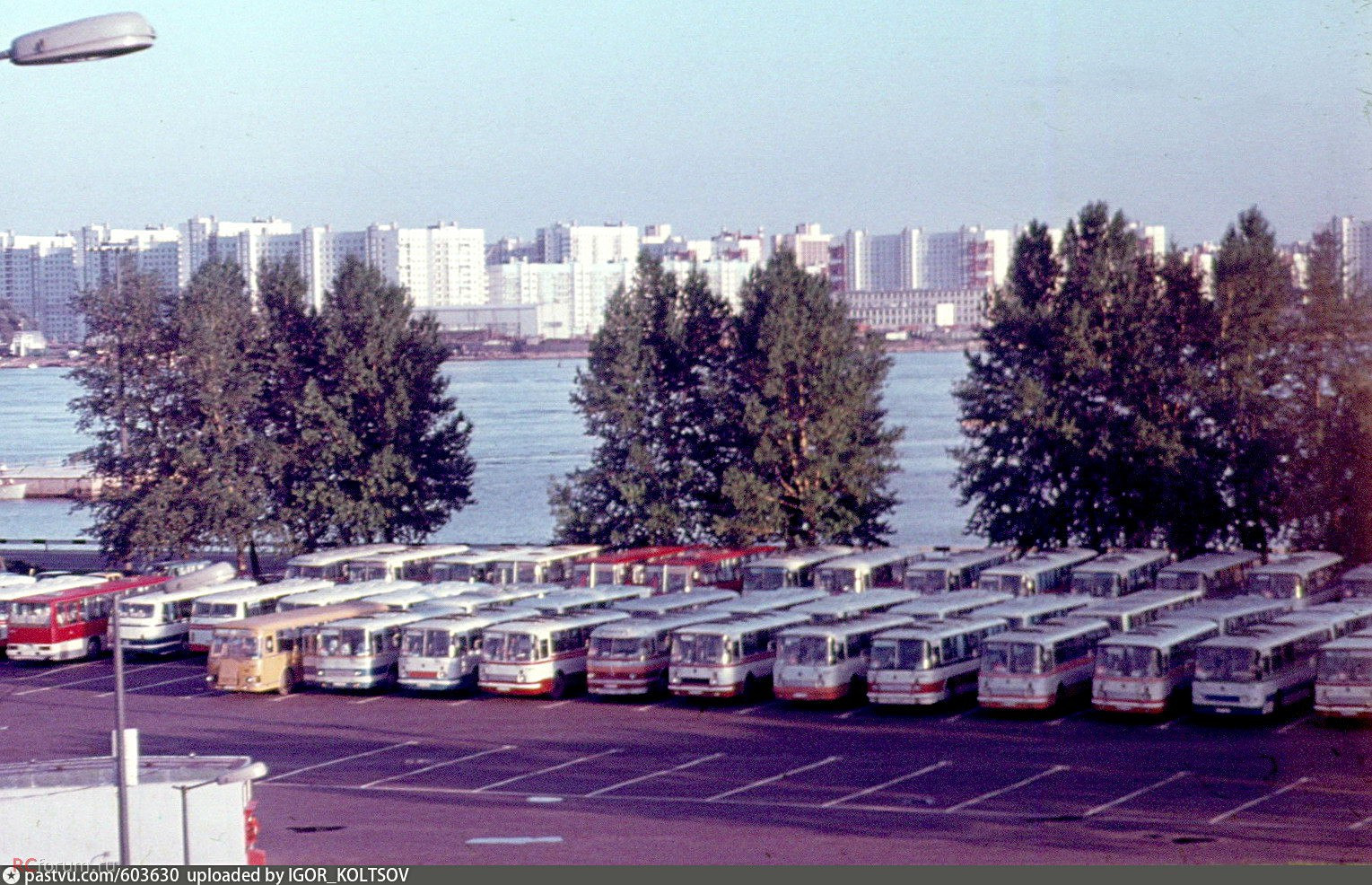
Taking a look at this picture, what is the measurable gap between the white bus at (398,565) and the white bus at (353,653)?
4257 mm

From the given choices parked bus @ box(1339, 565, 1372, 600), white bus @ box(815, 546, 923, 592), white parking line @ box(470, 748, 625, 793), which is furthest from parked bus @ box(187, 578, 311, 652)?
parked bus @ box(1339, 565, 1372, 600)

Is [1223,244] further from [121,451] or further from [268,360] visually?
[121,451]

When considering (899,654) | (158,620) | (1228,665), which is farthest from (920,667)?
(158,620)

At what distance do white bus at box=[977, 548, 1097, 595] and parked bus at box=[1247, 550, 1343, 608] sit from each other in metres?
1.70

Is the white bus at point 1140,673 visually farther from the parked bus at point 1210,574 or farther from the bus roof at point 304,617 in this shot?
the bus roof at point 304,617

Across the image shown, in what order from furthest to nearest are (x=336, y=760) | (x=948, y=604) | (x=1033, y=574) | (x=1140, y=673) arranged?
(x=1033, y=574) → (x=948, y=604) → (x=1140, y=673) → (x=336, y=760)

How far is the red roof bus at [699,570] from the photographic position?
17.6 m

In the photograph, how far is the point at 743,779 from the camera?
1013 cm

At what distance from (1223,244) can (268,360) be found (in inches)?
450

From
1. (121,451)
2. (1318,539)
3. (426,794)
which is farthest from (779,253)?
(426,794)

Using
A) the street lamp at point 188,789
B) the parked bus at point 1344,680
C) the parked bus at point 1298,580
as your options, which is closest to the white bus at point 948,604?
the parked bus at point 1298,580

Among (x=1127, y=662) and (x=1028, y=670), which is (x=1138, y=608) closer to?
(x=1127, y=662)

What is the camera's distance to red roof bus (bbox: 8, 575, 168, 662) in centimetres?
1605

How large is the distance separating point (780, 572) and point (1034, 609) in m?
3.91
